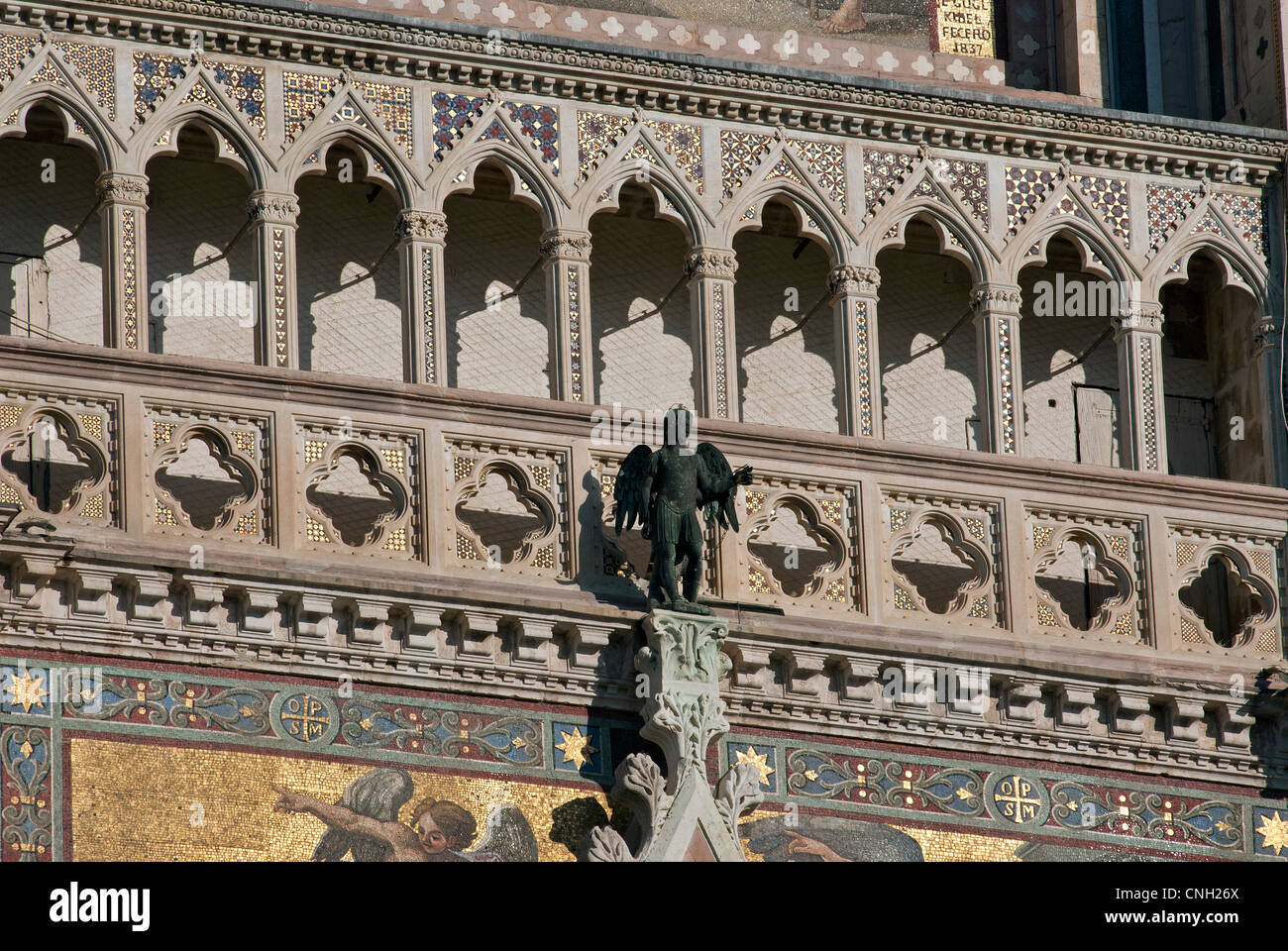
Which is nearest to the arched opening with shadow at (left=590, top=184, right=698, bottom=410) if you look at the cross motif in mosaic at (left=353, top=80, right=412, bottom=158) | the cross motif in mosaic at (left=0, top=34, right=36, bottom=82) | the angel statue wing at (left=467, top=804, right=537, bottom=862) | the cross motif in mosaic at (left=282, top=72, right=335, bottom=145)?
the cross motif in mosaic at (left=353, top=80, right=412, bottom=158)

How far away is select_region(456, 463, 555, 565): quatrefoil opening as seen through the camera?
22.9m

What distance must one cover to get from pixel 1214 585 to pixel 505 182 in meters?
4.22

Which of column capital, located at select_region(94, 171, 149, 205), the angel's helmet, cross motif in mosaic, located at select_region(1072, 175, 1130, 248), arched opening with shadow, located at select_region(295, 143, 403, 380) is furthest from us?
cross motif in mosaic, located at select_region(1072, 175, 1130, 248)

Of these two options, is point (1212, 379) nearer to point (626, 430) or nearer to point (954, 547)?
point (954, 547)

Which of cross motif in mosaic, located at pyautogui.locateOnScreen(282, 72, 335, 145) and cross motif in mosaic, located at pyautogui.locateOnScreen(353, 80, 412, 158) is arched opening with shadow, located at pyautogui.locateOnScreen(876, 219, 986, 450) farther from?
cross motif in mosaic, located at pyautogui.locateOnScreen(282, 72, 335, 145)

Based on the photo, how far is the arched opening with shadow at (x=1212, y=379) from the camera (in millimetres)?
25078

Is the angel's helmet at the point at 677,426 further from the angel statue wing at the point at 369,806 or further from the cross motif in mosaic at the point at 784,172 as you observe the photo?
the angel statue wing at the point at 369,806

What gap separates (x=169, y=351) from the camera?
77.9 feet

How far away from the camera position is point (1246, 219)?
82.0ft

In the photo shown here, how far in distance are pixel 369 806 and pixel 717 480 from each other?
2.30m

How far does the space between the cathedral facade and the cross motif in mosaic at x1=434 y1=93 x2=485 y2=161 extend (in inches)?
0.7

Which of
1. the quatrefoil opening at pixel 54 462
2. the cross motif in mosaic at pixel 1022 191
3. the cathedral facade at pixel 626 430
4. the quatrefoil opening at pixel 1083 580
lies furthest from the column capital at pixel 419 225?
the quatrefoil opening at pixel 1083 580

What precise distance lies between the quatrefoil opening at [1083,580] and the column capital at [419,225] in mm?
3404
